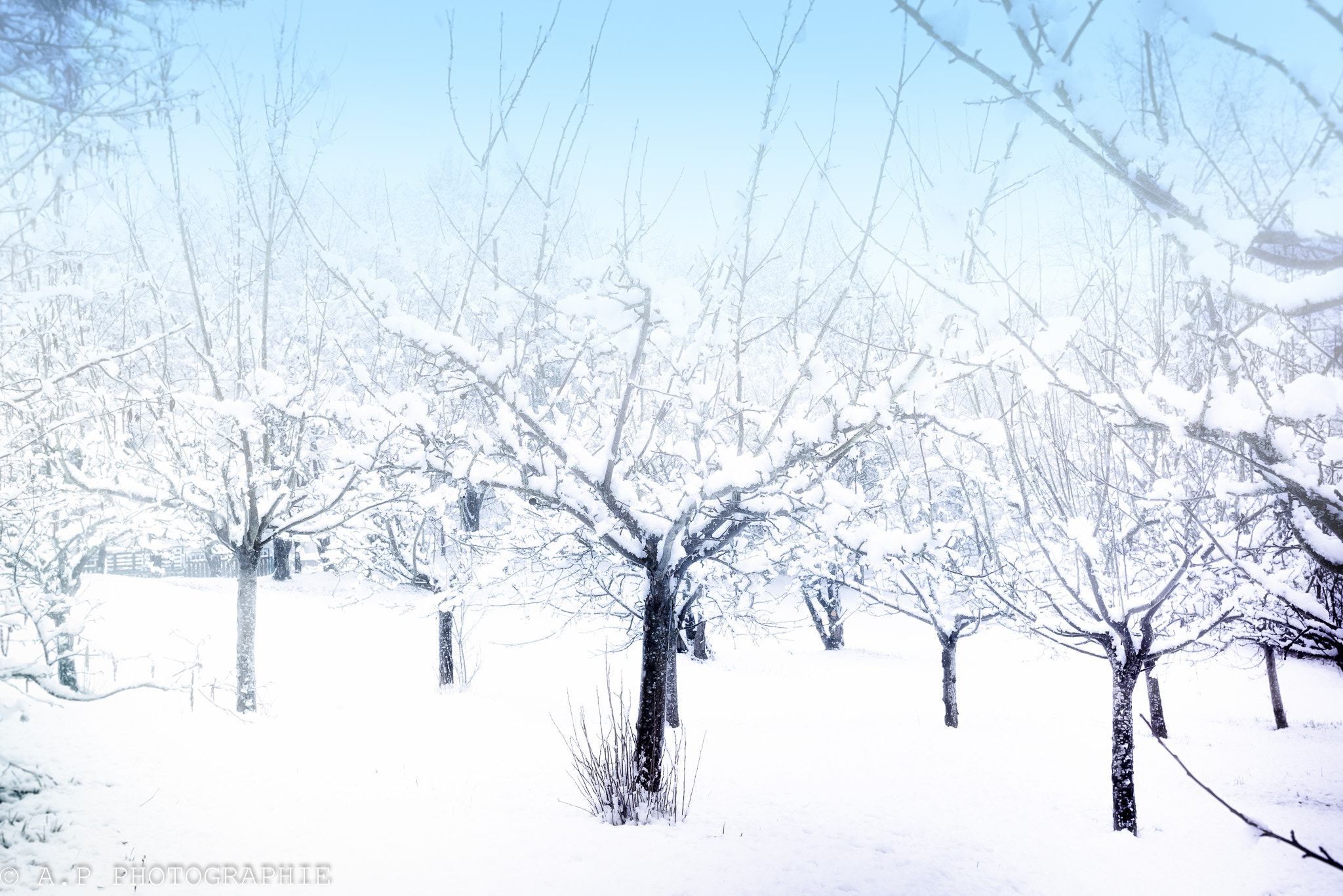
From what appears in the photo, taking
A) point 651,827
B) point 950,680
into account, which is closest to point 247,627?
point 651,827

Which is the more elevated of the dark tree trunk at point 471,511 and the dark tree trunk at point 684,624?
the dark tree trunk at point 471,511

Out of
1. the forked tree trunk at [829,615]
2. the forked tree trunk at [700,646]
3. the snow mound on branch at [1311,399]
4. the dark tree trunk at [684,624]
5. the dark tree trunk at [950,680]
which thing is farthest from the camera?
the forked tree trunk at [829,615]

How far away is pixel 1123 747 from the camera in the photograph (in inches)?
240

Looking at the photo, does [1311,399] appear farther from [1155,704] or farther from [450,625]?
[1155,704]

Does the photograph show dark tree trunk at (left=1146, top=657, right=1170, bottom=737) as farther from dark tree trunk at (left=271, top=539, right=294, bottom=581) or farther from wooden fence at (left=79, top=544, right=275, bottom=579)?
wooden fence at (left=79, top=544, right=275, bottom=579)

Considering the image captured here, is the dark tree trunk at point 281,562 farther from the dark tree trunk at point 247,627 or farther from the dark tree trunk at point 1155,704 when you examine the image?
the dark tree trunk at point 1155,704

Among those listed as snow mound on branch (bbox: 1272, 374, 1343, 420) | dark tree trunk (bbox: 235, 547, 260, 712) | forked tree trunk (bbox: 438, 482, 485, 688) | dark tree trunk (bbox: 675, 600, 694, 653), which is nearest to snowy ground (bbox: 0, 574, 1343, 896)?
dark tree trunk (bbox: 235, 547, 260, 712)

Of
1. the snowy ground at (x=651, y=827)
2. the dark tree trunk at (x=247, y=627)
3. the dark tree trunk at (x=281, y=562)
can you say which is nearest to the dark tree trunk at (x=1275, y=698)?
the snowy ground at (x=651, y=827)

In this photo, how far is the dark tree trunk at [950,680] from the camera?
10875mm

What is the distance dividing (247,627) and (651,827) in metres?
5.72

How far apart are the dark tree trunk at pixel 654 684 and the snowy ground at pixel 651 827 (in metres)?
0.47

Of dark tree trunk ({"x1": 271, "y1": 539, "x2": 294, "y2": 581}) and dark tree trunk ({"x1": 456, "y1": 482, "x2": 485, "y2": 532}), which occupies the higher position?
dark tree trunk ({"x1": 456, "y1": 482, "x2": 485, "y2": 532})

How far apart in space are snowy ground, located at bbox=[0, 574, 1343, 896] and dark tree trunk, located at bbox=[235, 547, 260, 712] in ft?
1.05

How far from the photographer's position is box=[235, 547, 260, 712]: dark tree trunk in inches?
299
